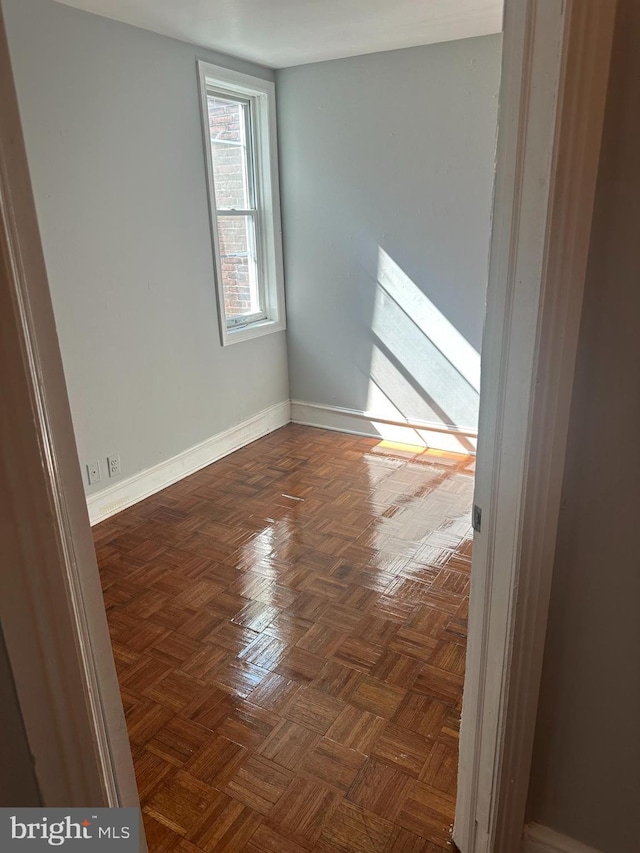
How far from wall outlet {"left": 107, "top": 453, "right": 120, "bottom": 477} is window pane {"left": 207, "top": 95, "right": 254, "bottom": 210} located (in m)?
1.68

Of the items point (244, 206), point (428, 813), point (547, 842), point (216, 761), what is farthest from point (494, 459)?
point (244, 206)

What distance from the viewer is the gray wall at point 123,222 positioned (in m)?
2.62

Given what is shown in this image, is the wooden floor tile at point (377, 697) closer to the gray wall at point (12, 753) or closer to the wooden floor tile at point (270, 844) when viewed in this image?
the wooden floor tile at point (270, 844)

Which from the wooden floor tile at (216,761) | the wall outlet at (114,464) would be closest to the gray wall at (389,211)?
the wall outlet at (114,464)

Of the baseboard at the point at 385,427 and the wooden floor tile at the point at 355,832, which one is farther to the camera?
the baseboard at the point at 385,427

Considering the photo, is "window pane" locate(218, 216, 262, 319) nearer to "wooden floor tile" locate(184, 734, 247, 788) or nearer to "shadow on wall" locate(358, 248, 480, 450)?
"shadow on wall" locate(358, 248, 480, 450)

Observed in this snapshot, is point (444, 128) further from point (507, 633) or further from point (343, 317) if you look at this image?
point (507, 633)

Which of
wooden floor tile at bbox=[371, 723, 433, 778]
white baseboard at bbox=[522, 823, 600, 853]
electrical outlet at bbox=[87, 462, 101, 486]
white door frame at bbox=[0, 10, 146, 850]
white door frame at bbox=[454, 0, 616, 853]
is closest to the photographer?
white door frame at bbox=[0, 10, 146, 850]

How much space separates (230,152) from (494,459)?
3.39 metres

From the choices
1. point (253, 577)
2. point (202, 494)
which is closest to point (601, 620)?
point (253, 577)

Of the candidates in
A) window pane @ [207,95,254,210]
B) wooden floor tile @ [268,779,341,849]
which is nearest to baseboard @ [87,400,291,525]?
window pane @ [207,95,254,210]

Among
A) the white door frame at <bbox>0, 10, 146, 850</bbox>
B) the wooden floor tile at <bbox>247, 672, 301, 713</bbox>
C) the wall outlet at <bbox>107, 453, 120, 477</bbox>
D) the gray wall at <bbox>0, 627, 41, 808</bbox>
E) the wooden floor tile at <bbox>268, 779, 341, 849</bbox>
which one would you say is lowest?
the wooden floor tile at <bbox>247, 672, 301, 713</bbox>

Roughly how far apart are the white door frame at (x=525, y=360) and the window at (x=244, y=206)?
9.33ft

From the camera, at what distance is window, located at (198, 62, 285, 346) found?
3.67m
